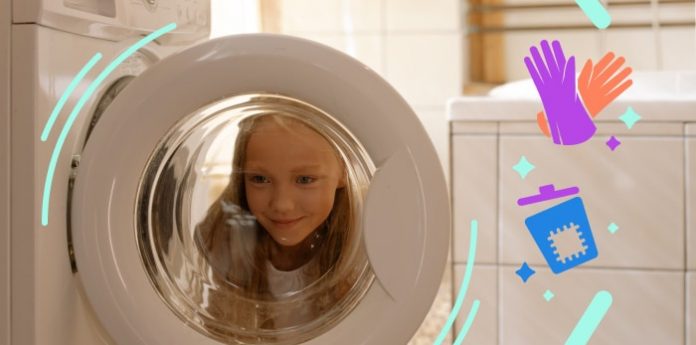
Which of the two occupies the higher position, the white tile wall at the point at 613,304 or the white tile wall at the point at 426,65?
the white tile wall at the point at 426,65

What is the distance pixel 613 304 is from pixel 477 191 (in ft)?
0.99

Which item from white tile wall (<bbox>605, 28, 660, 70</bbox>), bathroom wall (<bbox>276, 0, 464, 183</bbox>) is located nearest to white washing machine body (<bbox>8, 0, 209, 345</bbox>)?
bathroom wall (<bbox>276, 0, 464, 183</bbox>)

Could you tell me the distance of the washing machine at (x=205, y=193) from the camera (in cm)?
91

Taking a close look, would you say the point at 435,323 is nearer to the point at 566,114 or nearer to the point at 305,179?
the point at 566,114

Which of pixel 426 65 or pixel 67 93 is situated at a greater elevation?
pixel 426 65

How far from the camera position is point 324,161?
1.04m

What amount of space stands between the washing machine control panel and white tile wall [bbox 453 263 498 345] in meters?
0.61

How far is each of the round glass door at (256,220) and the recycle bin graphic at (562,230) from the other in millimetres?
494

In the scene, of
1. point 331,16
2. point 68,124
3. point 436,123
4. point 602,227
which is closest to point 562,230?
point 602,227

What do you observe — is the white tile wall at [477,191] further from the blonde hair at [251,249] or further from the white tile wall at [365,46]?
the white tile wall at [365,46]

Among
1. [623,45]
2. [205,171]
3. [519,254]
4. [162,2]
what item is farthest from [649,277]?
[623,45]

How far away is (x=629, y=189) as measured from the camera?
4.68ft

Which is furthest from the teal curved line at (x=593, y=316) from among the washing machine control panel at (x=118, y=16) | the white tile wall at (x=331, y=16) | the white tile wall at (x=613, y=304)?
the white tile wall at (x=331, y=16)

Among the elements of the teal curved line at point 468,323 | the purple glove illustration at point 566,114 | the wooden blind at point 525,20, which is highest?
the wooden blind at point 525,20
